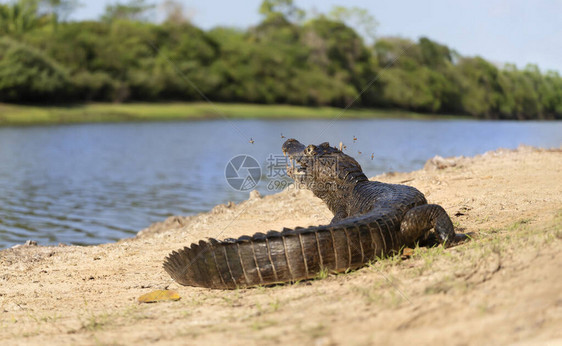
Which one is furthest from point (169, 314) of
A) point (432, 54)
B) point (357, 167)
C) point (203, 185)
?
point (432, 54)

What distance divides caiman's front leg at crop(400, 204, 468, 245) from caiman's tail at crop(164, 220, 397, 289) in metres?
0.39

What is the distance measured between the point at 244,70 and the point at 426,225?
5874 cm

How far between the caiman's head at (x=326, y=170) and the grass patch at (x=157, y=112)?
28771 millimetres

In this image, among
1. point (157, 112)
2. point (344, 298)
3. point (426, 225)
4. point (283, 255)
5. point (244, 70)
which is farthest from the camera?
point (244, 70)

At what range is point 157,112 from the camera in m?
47.6

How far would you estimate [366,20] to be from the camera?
82.4 meters

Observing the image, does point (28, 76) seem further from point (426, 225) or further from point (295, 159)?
point (426, 225)

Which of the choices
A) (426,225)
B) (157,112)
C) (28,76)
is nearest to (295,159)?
(426,225)

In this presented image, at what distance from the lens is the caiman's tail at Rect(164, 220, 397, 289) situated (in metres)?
3.46
